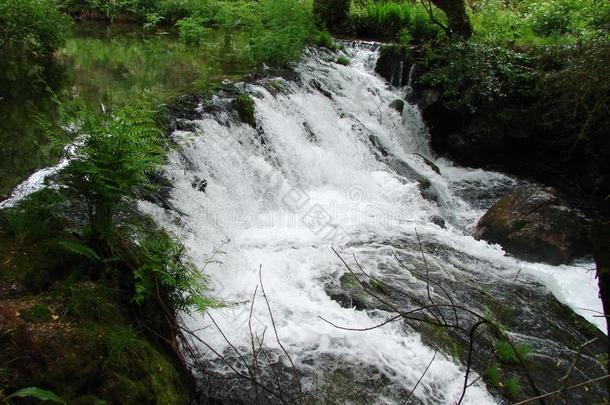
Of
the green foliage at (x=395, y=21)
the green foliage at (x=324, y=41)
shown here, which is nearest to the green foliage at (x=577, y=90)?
the green foliage at (x=395, y=21)

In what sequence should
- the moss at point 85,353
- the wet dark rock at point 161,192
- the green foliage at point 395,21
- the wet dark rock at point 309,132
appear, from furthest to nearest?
1. the green foliage at point 395,21
2. the wet dark rock at point 309,132
3. the wet dark rock at point 161,192
4. the moss at point 85,353

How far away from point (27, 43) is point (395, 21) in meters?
10.2

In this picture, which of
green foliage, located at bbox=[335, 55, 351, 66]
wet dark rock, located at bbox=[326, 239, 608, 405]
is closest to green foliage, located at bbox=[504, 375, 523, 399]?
wet dark rock, located at bbox=[326, 239, 608, 405]

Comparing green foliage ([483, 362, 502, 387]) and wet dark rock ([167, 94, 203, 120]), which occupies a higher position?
wet dark rock ([167, 94, 203, 120])

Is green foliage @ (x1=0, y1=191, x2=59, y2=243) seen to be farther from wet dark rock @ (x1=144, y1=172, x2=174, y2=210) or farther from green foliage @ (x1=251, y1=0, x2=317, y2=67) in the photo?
green foliage @ (x1=251, y1=0, x2=317, y2=67)

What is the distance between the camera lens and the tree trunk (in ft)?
40.5

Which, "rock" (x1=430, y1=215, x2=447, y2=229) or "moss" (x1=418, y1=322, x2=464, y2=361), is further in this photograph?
"rock" (x1=430, y1=215, x2=447, y2=229)

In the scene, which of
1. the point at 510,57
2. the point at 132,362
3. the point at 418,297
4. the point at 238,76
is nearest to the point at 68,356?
the point at 132,362

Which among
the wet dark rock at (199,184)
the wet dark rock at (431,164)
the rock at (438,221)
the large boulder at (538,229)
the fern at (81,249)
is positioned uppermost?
the fern at (81,249)

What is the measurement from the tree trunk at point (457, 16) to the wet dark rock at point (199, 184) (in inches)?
358

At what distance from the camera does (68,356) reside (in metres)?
2.49

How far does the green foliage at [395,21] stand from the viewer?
13320 millimetres

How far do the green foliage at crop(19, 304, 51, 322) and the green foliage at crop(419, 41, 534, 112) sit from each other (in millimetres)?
9503

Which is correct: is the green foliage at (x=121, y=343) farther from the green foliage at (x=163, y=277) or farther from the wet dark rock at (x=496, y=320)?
the wet dark rock at (x=496, y=320)
